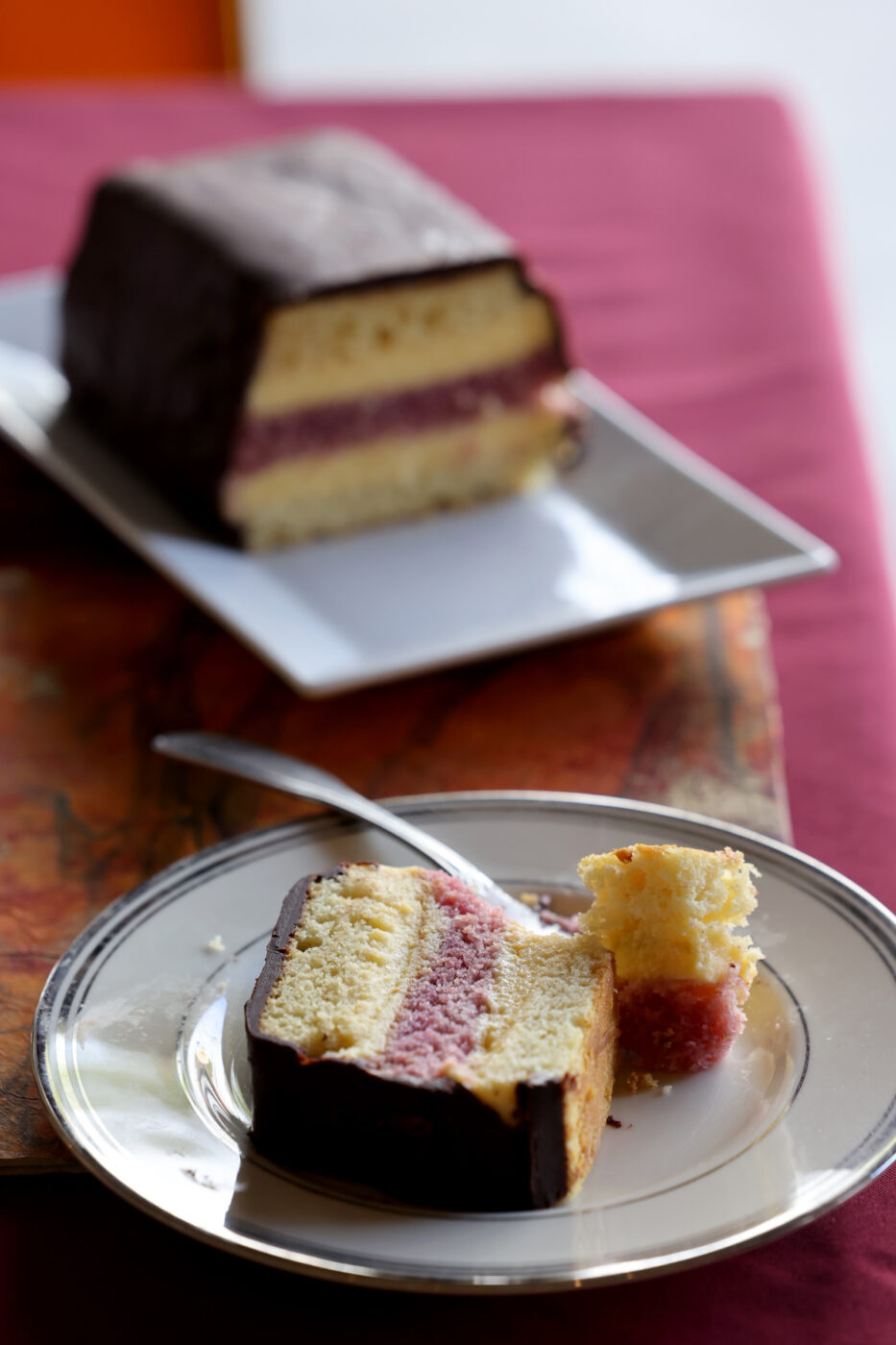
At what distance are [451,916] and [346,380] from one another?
0.84 metres

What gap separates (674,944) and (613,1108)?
0.09 metres

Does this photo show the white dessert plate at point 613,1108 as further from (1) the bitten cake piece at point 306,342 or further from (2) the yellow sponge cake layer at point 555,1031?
(1) the bitten cake piece at point 306,342

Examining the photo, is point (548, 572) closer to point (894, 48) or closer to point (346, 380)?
point (346, 380)

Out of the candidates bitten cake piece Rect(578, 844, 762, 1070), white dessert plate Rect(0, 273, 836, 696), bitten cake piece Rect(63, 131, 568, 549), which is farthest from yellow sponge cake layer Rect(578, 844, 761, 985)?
bitten cake piece Rect(63, 131, 568, 549)

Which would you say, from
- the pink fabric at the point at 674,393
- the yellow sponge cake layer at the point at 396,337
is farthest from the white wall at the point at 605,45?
the yellow sponge cake layer at the point at 396,337

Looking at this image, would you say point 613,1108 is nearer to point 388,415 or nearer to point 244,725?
point 244,725

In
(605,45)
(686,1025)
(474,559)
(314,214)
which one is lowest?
(605,45)

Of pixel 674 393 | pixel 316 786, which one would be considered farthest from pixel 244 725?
pixel 674 393

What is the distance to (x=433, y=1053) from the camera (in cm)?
74

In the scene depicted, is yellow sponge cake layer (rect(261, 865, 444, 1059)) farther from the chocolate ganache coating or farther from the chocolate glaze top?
the chocolate glaze top

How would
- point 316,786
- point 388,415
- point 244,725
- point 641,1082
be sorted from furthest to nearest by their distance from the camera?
1. point 388,415
2. point 244,725
3. point 316,786
4. point 641,1082

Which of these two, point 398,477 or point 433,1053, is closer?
point 433,1053

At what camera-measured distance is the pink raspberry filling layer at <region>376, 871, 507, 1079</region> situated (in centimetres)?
73

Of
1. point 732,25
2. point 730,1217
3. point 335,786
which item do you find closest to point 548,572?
point 335,786
